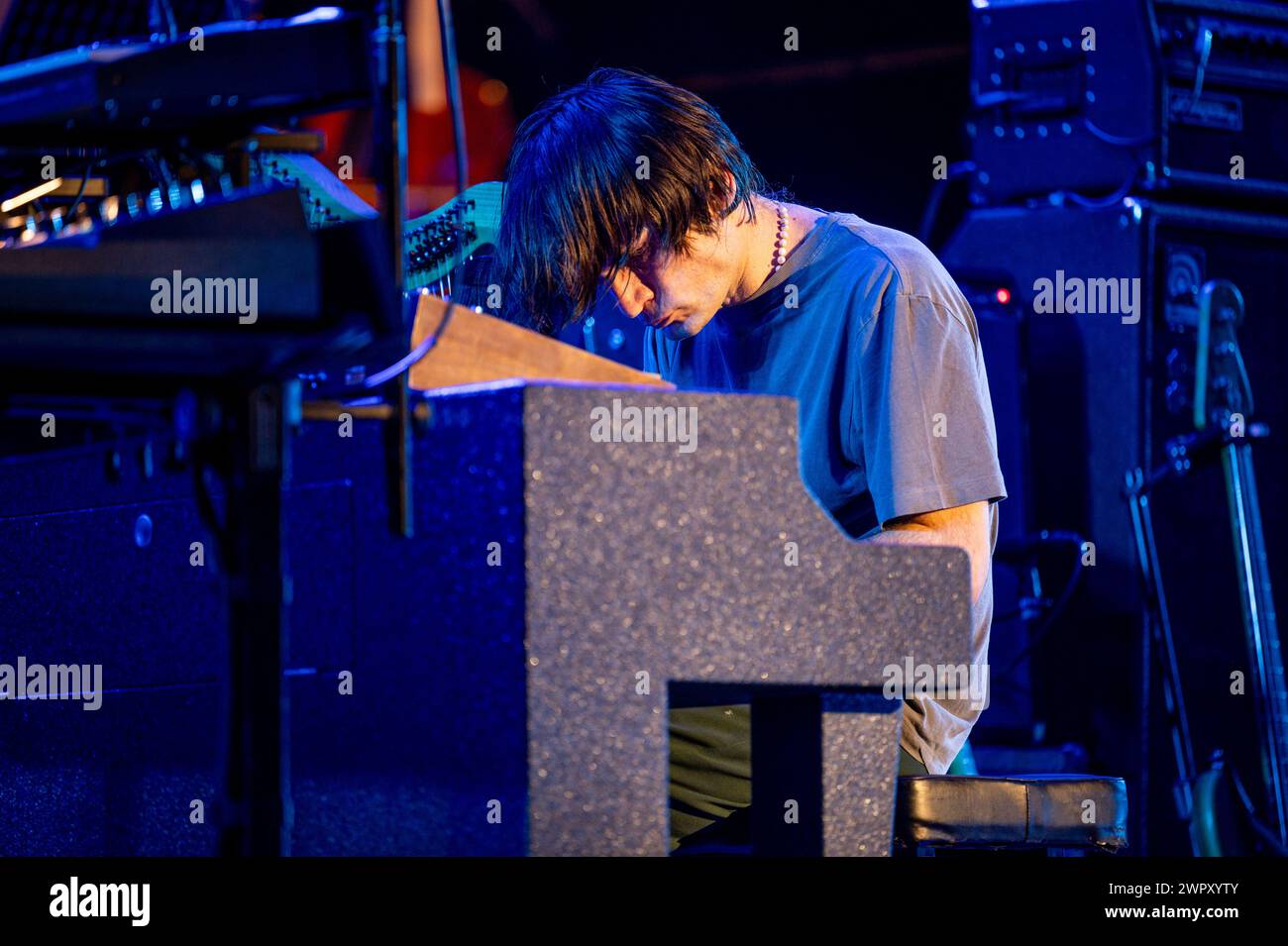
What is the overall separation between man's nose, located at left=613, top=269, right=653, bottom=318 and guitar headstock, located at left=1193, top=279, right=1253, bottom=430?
186 centimetres

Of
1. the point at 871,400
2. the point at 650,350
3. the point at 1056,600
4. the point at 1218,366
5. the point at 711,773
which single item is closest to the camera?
the point at 871,400

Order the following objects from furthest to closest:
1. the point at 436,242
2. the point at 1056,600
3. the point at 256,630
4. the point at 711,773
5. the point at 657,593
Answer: the point at 1056,600
the point at 436,242
the point at 711,773
the point at 657,593
the point at 256,630

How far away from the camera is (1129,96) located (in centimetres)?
416

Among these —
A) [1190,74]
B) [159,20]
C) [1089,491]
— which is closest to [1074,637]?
[1089,491]

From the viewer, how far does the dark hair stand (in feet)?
8.33

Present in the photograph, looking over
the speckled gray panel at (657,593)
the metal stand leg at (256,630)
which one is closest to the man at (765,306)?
the speckled gray panel at (657,593)

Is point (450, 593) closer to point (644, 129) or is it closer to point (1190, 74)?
point (644, 129)

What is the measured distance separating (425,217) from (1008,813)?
1294 millimetres

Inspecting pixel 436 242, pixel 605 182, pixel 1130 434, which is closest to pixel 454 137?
pixel 605 182

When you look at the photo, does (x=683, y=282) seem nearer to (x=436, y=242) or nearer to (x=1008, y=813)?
(x=436, y=242)

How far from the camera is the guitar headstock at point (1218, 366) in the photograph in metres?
3.97

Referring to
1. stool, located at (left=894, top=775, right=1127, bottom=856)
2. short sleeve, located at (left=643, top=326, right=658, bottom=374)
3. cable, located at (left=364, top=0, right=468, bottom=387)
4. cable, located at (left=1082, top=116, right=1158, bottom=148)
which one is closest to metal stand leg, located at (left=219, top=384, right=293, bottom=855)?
cable, located at (left=364, top=0, right=468, bottom=387)

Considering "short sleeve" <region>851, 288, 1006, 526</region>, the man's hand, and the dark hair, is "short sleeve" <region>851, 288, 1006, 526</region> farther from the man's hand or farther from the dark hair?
the dark hair
